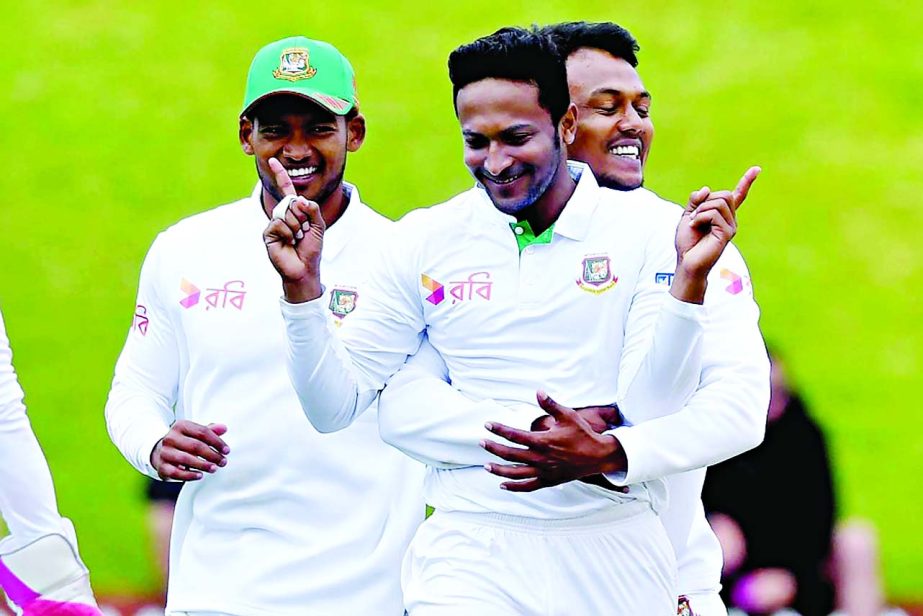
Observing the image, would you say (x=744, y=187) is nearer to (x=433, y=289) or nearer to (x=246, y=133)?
(x=433, y=289)

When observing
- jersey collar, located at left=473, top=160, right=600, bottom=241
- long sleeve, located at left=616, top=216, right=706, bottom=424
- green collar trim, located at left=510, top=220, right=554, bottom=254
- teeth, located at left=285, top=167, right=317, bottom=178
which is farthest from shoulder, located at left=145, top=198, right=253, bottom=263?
long sleeve, located at left=616, top=216, right=706, bottom=424

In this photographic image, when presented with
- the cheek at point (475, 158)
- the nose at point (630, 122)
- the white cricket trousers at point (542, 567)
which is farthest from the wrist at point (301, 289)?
the nose at point (630, 122)

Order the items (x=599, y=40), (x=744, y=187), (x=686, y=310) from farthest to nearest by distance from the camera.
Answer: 1. (x=599, y=40)
2. (x=744, y=187)
3. (x=686, y=310)

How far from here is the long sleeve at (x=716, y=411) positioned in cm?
298

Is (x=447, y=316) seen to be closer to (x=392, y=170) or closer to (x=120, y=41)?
(x=392, y=170)

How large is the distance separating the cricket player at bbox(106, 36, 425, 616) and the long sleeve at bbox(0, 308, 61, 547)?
1.06 ft

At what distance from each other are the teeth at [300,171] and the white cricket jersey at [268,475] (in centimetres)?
14

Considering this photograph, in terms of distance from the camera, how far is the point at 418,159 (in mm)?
5219

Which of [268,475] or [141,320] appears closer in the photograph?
[268,475]

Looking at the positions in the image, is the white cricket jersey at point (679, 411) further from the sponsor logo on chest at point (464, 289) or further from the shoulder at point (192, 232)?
the shoulder at point (192, 232)

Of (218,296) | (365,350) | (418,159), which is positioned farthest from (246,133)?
(418,159)

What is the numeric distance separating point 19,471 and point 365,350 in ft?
3.69

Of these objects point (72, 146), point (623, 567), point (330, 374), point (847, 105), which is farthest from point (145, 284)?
point (847, 105)

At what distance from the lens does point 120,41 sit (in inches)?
209
